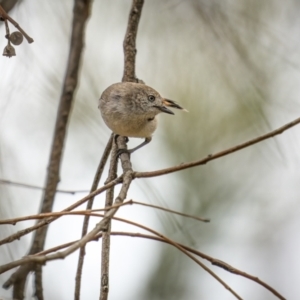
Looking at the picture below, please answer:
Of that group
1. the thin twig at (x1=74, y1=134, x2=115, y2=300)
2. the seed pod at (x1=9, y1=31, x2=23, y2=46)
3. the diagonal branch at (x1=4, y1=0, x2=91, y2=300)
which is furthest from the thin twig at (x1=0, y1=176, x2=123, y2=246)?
the diagonal branch at (x1=4, y1=0, x2=91, y2=300)

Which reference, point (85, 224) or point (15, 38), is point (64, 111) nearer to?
point (85, 224)

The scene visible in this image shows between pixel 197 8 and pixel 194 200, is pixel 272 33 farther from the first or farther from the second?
pixel 194 200

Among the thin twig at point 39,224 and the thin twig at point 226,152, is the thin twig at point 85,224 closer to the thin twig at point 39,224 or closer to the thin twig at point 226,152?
the thin twig at point 39,224

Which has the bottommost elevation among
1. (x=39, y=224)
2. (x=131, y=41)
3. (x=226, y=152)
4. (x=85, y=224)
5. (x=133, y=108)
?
(x=39, y=224)

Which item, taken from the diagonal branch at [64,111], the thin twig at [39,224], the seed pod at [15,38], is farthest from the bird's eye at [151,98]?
the thin twig at [39,224]

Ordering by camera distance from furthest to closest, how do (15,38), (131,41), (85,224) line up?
(131,41), (85,224), (15,38)

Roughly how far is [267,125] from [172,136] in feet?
10.2

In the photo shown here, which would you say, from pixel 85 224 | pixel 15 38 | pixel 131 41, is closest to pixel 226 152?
pixel 15 38

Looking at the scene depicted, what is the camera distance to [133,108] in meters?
3.72

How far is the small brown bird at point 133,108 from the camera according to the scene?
3605 mm

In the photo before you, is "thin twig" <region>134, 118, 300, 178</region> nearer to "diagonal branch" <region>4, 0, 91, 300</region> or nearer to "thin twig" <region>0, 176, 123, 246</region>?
"thin twig" <region>0, 176, 123, 246</region>

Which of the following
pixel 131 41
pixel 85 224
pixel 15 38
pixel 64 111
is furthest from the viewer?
pixel 131 41

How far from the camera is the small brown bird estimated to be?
11.8 feet

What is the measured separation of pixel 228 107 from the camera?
5770 millimetres
